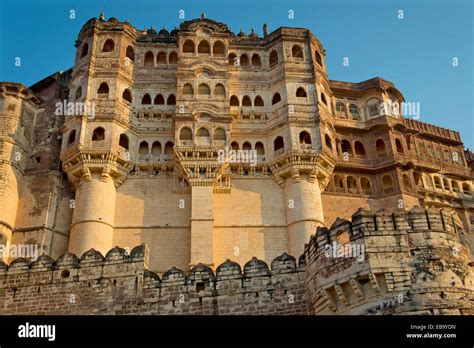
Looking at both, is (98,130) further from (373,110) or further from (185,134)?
(373,110)

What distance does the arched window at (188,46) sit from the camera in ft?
108

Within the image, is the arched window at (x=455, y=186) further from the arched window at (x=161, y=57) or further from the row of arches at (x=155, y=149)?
the arched window at (x=161, y=57)

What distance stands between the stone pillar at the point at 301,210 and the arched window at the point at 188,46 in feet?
31.8

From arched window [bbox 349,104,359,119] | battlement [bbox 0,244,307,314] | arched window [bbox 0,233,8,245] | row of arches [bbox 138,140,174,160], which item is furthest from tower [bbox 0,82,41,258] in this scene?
arched window [bbox 349,104,359,119]

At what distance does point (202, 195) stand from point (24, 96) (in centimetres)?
1162

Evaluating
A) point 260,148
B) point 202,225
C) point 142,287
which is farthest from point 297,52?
point 142,287

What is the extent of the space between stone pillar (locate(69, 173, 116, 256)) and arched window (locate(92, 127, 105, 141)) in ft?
7.13

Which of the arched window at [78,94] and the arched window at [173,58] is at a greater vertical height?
the arched window at [173,58]

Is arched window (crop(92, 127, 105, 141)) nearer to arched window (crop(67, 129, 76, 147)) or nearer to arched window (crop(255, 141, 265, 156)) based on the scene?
arched window (crop(67, 129, 76, 147))

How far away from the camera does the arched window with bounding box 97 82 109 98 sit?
30.4 m

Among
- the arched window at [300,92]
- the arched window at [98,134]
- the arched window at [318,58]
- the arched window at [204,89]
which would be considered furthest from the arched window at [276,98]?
the arched window at [98,134]

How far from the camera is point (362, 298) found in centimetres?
1259

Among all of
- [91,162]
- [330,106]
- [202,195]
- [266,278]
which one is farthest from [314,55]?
[266,278]
